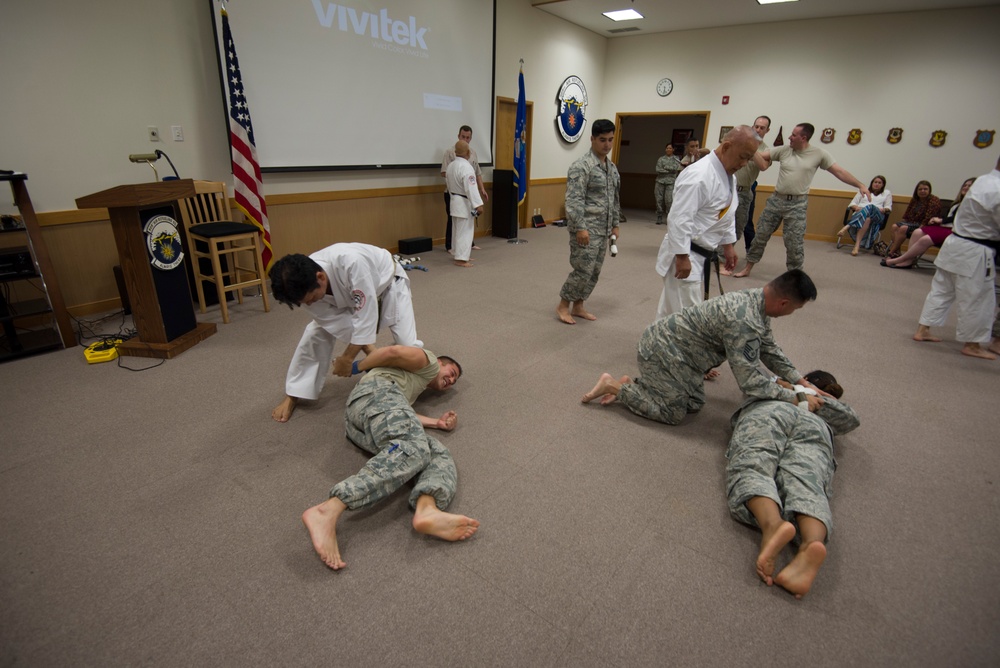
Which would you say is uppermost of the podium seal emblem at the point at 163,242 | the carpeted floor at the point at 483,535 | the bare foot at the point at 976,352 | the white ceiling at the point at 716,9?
the white ceiling at the point at 716,9

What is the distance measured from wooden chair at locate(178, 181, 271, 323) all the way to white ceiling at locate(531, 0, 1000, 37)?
5382 mm

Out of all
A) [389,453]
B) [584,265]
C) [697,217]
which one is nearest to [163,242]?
[389,453]

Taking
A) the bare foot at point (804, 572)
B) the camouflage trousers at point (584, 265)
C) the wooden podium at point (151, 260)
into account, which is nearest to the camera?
the bare foot at point (804, 572)

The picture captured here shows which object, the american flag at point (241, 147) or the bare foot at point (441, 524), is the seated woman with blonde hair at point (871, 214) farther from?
the american flag at point (241, 147)

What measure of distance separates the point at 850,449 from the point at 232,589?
104 inches

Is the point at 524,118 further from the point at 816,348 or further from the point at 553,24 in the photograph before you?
the point at 816,348

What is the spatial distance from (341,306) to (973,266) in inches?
158

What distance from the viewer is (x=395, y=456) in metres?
1.79

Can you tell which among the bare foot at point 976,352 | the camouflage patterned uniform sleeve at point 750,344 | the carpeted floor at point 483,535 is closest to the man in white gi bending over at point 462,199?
the carpeted floor at point 483,535

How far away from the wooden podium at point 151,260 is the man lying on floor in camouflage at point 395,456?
1.81 metres

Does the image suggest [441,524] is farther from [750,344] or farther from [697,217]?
[697,217]

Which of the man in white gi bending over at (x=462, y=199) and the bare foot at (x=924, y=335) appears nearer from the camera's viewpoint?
the bare foot at (x=924, y=335)

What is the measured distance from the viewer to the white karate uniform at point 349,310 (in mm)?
2260

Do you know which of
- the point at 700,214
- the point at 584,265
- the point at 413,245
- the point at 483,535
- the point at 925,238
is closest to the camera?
the point at 483,535
